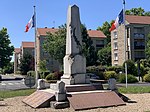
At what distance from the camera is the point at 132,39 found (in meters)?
61.5

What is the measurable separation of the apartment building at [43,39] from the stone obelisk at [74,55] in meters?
57.5

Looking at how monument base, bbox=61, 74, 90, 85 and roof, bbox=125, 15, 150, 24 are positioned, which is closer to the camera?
monument base, bbox=61, 74, 90, 85

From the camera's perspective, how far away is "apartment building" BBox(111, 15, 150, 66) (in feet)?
201

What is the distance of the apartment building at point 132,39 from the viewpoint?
201ft

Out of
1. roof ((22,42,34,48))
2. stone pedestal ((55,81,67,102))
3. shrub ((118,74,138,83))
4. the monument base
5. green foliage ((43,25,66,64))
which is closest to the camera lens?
stone pedestal ((55,81,67,102))

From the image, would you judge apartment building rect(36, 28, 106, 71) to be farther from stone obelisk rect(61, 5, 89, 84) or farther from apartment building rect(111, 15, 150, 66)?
stone obelisk rect(61, 5, 89, 84)

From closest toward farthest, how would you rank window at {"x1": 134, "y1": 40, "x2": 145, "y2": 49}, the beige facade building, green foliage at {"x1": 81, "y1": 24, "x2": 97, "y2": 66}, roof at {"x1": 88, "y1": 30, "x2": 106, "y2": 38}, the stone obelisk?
1. the stone obelisk
2. green foliage at {"x1": 81, "y1": 24, "x2": 97, "y2": 66}
3. window at {"x1": 134, "y1": 40, "x2": 145, "y2": 49}
4. the beige facade building
5. roof at {"x1": 88, "y1": 30, "x2": 106, "y2": 38}

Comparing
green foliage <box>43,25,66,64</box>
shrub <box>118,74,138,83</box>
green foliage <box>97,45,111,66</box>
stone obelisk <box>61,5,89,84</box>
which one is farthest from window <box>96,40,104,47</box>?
stone obelisk <box>61,5,89,84</box>

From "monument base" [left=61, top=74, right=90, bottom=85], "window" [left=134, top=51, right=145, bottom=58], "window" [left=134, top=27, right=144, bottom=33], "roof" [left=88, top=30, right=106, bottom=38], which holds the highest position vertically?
"roof" [left=88, top=30, right=106, bottom=38]

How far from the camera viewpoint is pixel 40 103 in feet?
43.5

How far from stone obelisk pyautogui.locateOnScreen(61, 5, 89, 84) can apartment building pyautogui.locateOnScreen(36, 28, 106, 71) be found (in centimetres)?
5750

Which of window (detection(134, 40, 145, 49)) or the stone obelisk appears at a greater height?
window (detection(134, 40, 145, 49))

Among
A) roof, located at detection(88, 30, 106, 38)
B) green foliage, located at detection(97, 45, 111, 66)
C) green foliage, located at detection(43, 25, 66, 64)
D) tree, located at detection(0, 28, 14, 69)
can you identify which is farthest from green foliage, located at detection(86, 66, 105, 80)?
roof, located at detection(88, 30, 106, 38)

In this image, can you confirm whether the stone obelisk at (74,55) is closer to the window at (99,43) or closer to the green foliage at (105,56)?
the green foliage at (105,56)
